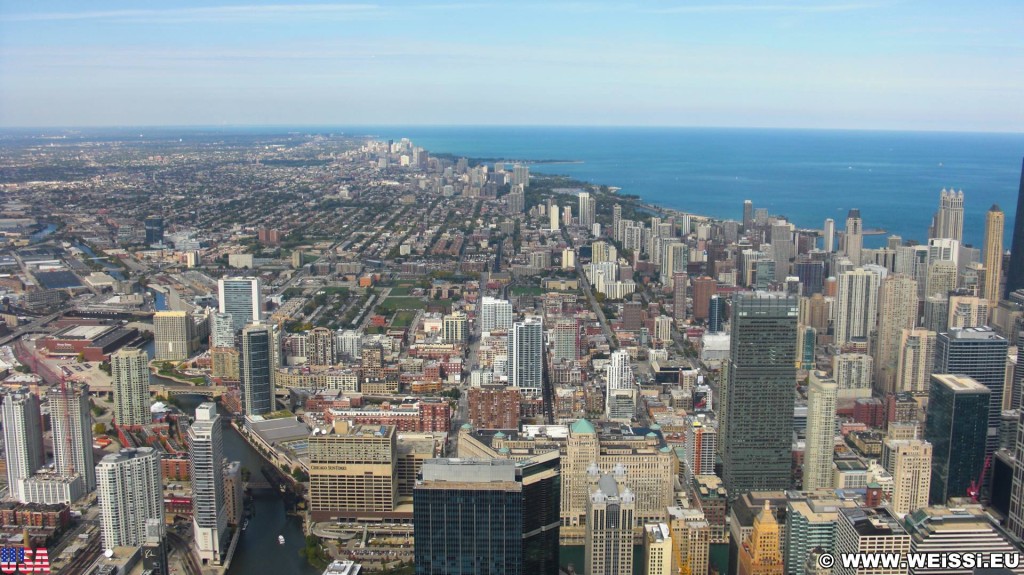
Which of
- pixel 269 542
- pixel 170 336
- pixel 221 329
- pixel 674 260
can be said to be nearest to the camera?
pixel 269 542

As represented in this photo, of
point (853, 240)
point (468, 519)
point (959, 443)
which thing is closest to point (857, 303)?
point (853, 240)

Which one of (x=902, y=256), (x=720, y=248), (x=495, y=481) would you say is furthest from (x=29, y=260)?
(x=902, y=256)

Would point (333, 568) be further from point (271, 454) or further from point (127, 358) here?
point (127, 358)

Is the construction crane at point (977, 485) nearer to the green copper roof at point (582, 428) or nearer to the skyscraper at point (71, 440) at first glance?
the green copper roof at point (582, 428)

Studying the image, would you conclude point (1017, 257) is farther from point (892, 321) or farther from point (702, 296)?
point (702, 296)

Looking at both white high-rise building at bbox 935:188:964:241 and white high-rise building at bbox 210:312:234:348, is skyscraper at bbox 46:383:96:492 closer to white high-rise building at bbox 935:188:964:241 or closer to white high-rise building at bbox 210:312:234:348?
white high-rise building at bbox 210:312:234:348

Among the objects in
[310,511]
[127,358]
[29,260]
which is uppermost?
[29,260]
